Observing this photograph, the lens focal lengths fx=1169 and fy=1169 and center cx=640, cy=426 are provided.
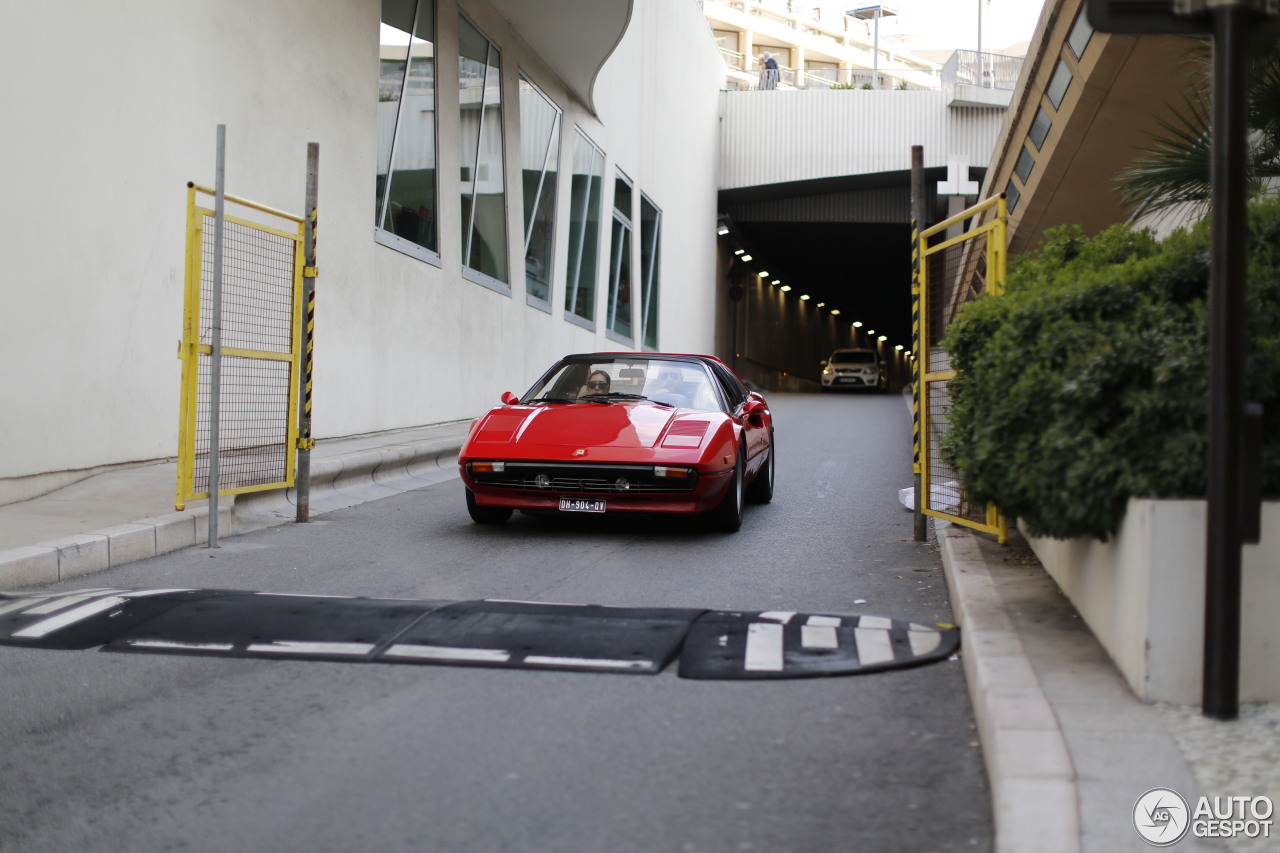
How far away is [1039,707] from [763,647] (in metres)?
1.55

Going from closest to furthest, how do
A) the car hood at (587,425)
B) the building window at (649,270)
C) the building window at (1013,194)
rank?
the car hood at (587,425) → the building window at (1013,194) → the building window at (649,270)

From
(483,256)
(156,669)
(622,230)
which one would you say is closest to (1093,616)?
(156,669)

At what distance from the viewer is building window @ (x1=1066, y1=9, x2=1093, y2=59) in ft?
45.6

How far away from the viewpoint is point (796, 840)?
308cm

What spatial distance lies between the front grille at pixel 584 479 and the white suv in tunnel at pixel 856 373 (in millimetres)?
35619

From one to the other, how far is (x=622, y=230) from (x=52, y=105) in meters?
19.5

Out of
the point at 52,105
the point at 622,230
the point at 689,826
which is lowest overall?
the point at 689,826

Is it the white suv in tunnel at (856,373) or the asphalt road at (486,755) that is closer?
the asphalt road at (486,755)

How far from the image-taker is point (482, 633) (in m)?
5.23

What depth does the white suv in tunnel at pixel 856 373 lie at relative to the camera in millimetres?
42750

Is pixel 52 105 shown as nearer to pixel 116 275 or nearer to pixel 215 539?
pixel 116 275

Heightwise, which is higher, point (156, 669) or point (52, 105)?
point (52, 105)

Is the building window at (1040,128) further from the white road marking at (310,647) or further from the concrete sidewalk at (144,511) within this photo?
the white road marking at (310,647)

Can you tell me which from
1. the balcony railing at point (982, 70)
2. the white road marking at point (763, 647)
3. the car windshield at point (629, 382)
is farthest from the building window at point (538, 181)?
the balcony railing at point (982, 70)
